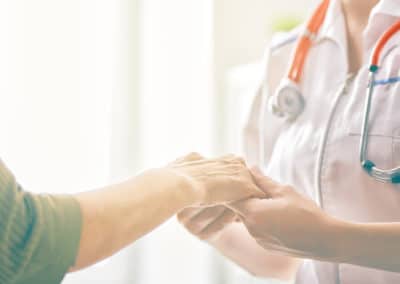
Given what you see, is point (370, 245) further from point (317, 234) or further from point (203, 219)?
point (203, 219)

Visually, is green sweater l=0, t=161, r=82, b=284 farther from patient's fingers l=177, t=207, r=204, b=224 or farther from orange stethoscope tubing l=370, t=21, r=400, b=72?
orange stethoscope tubing l=370, t=21, r=400, b=72

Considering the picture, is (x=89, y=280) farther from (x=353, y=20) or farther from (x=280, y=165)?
(x=353, y=20)

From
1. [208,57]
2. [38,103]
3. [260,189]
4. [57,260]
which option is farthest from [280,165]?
[208,57]

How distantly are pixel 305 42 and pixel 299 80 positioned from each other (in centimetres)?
8

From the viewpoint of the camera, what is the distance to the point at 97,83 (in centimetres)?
185

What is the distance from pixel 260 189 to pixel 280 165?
132mm

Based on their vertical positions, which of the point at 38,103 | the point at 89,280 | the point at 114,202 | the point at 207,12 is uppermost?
the point at 207,12

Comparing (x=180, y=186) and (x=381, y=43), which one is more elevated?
(x=381, y=43)

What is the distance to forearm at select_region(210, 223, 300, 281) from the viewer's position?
1121 mm

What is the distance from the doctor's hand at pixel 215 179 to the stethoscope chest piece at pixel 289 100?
154mm

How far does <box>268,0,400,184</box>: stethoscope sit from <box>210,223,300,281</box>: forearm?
0.27m

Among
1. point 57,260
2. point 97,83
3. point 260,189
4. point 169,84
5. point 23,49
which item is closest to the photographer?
point 57,260

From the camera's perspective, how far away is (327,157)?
37.3 inches

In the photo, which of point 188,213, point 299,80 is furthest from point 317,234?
point 299,80
